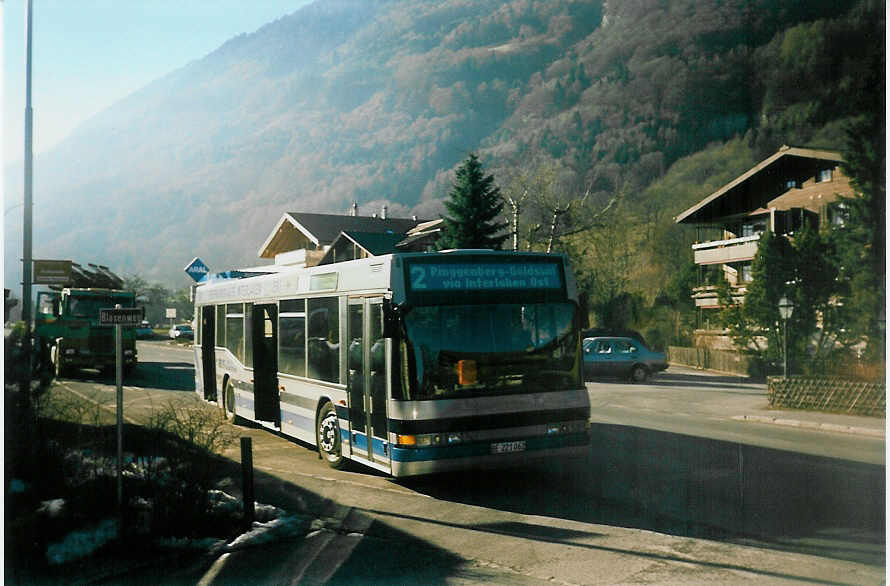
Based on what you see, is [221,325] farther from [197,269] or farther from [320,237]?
[320,237]

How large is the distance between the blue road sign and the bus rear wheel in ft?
14.0

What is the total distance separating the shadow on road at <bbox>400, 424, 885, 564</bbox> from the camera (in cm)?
629

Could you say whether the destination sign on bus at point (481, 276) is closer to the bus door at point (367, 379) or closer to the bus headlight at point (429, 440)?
the bus door at point (367, 379)

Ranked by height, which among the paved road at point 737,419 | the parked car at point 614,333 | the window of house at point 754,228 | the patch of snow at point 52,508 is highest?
the window of house at point 754,228

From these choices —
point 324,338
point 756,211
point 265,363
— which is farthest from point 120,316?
point 756,211

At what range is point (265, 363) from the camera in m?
11.2

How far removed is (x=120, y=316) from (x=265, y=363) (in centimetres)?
450

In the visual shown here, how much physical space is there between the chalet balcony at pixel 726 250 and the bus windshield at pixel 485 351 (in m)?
12.1

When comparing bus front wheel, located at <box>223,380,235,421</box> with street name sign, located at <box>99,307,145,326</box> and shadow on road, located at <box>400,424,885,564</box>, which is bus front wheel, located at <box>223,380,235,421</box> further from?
street name sign, located at <box>99,307,145,326</box>

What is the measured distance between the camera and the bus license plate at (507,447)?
7578 millimetres

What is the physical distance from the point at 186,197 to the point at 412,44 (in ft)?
16.6

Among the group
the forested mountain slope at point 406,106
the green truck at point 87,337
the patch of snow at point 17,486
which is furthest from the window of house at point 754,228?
the patch of snow at point 17,486

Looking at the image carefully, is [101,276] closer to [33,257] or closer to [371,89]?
[33,257]

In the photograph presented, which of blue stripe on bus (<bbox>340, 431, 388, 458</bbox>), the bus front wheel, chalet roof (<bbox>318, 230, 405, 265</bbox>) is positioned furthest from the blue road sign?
blue stripe on bus (<bbox>340, 431, 388, 458</bbox>)
